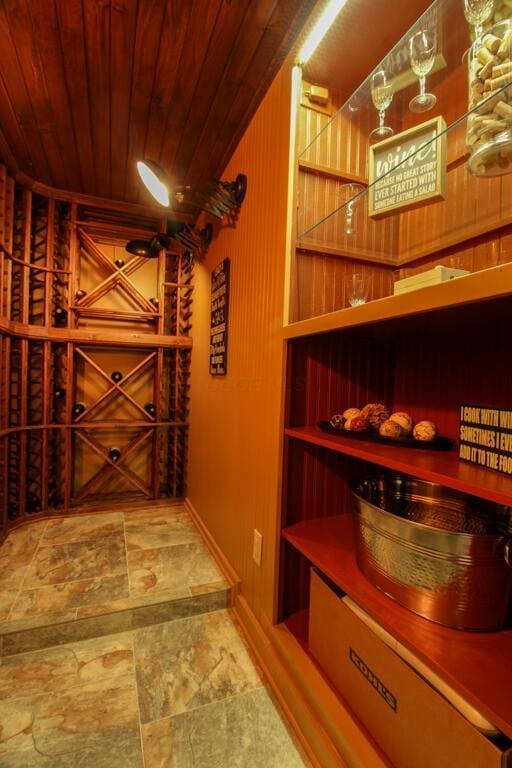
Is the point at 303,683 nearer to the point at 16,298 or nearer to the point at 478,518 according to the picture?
the point at 478,518

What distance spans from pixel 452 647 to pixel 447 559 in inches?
7.6

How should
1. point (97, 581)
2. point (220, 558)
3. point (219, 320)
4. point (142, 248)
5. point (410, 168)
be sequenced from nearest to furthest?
point (410, 168) → point (97, 581) → point (220, 558) → point (219, 320) → point (142, 248)

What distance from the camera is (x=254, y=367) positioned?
5.41 ft

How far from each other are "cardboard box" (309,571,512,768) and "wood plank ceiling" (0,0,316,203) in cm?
213

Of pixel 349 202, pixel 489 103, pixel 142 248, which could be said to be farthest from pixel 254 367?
pixel 142 248

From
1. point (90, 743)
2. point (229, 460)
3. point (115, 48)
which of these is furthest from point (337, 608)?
point (115, 48)

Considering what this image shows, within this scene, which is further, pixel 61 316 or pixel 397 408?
pixel 61 316

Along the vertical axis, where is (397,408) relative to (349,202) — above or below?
below

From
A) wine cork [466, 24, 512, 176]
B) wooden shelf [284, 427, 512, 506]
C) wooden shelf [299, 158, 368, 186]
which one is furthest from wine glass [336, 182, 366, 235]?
wooden shelf [284, 427, 512, 506]

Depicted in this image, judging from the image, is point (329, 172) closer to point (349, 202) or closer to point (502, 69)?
point (349, 202)

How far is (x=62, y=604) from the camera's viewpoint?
1638 mm

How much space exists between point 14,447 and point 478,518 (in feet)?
9.89

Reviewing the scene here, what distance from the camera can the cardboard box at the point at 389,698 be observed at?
2.24 feet

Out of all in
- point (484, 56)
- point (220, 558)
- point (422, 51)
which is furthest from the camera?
point (220, 558)
